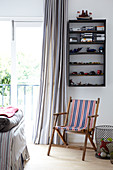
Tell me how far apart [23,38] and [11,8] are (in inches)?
21.7

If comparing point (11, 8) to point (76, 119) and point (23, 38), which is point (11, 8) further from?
point (76, 119)

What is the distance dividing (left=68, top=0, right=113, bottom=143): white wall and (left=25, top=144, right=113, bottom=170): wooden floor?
863 millimetres

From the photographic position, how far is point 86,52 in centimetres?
434

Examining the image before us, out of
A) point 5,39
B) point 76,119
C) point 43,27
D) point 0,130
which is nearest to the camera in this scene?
point 0,130

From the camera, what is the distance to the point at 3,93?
5.46 meters

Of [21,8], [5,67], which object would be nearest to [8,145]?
[21,8]

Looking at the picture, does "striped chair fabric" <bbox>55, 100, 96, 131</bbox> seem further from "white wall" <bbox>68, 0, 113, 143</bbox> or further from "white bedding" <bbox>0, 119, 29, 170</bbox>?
"white bedding" <bbox>0, 119, 29, 170</bbox>

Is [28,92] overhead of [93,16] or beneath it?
beneath

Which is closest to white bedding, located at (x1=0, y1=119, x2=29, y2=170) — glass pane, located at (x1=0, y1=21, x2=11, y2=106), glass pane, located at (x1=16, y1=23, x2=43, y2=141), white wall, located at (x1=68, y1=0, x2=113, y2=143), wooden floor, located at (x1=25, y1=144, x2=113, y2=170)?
wooden floor, located at (x1=25, y1=144, x2=113, y2=170)

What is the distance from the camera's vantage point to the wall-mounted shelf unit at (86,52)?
4348 mm

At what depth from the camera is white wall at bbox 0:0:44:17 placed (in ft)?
14.8

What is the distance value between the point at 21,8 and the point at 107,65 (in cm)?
178

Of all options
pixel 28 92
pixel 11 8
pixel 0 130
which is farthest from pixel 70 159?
pixel 11 8

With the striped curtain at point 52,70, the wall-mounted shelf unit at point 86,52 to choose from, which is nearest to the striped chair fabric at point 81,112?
the striped curtain at point 52,70
